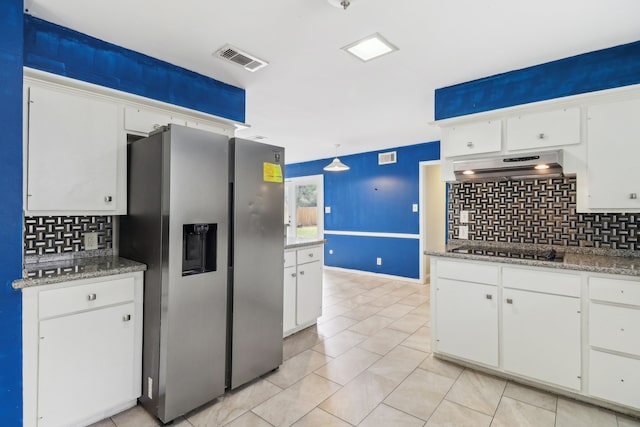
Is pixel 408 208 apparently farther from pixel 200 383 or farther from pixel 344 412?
pixel 200 383

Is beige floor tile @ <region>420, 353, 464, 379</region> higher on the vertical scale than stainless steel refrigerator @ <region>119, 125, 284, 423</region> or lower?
lower

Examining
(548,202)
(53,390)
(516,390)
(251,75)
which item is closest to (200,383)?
(53,390)

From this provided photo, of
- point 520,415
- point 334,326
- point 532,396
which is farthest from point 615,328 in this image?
point 334,326

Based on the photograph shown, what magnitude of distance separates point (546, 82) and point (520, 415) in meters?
2.44

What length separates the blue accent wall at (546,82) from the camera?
218 centimetres

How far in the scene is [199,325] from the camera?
200cm

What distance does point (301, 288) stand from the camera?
3.31m

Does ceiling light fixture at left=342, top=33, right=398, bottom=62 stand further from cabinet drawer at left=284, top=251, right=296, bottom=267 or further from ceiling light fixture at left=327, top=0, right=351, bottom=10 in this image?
cabinet drawer at left=284, top=251, right=296, bottom=267

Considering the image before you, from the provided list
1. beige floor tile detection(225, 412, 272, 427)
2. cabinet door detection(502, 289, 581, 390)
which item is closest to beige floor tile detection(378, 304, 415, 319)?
cabinet door detection(502, 289, 581, 390)

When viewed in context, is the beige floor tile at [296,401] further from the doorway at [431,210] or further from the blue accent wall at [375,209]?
the blue accent wall at [375,209]

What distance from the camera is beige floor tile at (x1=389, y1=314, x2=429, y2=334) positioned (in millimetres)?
3387

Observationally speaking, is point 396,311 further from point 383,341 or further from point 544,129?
point 544,129

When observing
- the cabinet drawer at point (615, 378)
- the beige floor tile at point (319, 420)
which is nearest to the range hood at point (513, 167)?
the cabinet drawer at point (615, 378)

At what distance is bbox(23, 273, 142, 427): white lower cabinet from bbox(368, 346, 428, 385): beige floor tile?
179 cm
